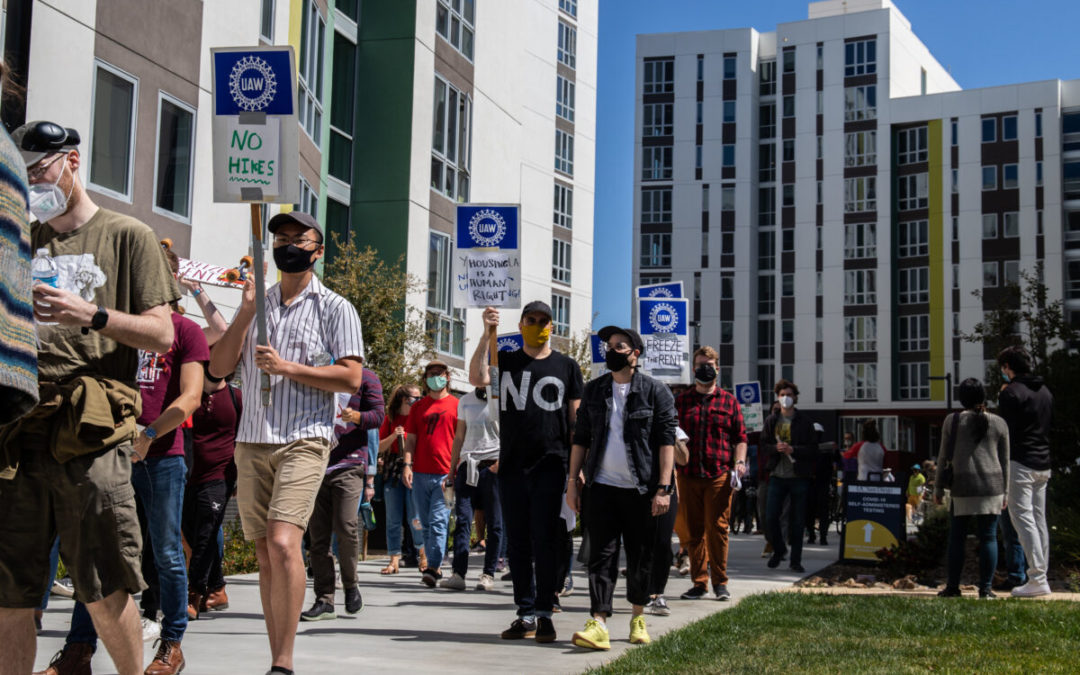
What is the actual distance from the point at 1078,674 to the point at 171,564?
481 cm

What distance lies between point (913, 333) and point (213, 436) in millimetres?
73511

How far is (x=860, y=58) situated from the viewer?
80.0 meters

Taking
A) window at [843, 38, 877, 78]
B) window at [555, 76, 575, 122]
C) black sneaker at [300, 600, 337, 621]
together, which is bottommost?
black sneaker at [300, 600, 337, 621]

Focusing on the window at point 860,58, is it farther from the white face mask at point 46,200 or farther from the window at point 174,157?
the white face mask at point 46,200

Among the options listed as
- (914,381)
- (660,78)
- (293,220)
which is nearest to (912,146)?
(914,381)

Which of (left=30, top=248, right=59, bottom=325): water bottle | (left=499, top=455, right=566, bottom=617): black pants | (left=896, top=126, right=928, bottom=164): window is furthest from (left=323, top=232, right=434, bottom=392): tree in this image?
(left=896, top=126, right=928, bottom=164): window

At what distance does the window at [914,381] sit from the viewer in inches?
3007

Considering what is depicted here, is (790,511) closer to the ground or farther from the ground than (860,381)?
closer to the ground

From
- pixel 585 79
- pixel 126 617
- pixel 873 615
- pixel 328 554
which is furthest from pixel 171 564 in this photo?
pixel 585 79

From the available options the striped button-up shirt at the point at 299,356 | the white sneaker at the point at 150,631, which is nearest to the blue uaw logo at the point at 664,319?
the white sneaker at the point at 150,631

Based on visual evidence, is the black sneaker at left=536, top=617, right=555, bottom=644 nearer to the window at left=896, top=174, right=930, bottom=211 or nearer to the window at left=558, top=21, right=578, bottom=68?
the window at left=558, top=21, right=578, bottom=68

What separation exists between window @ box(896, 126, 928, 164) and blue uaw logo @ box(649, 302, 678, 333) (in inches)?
2528

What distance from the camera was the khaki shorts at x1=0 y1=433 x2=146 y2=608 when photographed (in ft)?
14.5

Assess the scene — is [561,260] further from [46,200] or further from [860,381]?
[46,200]
